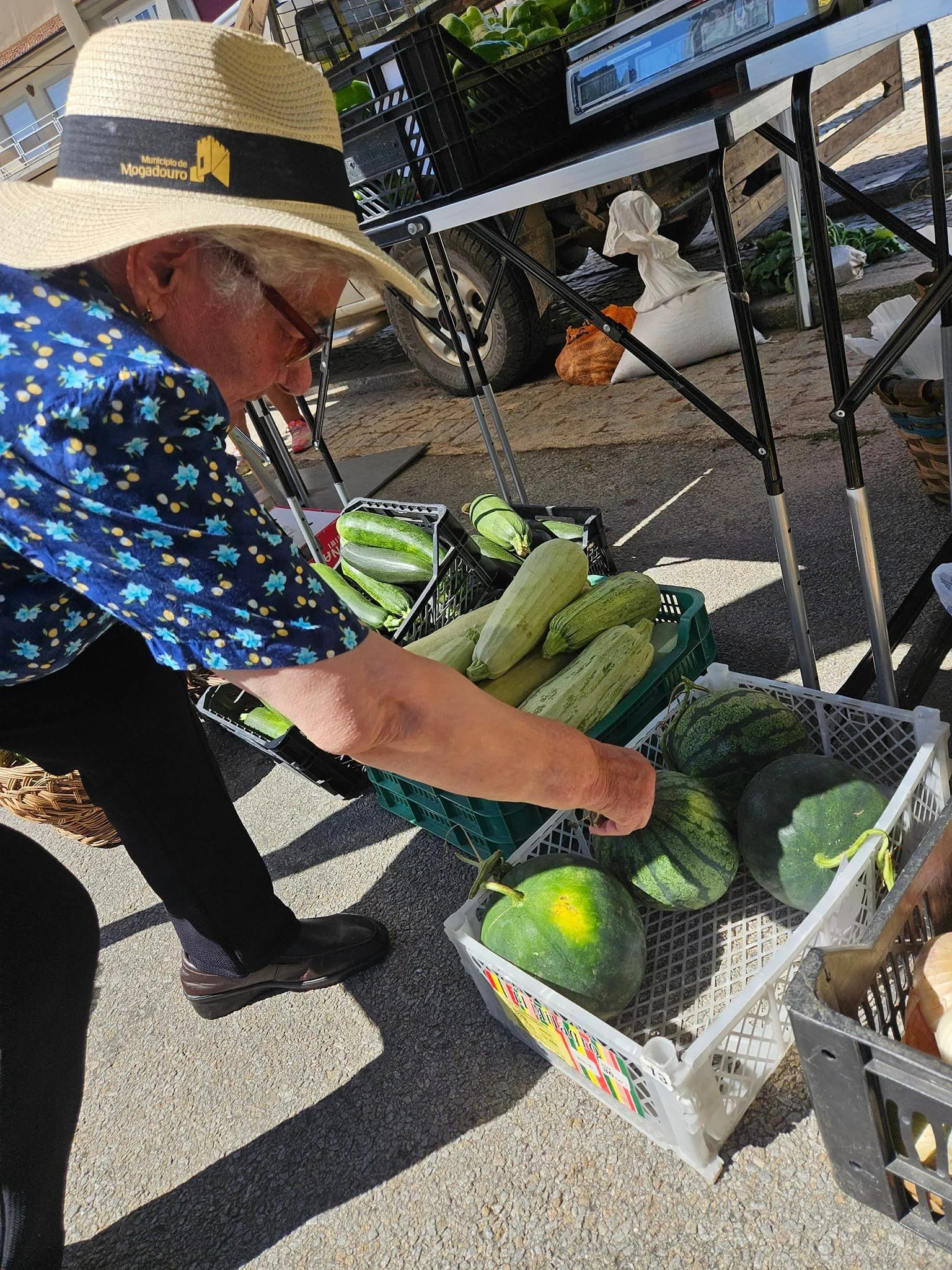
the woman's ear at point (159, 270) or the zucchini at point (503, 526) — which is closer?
the woman's ear at point (159, 270)

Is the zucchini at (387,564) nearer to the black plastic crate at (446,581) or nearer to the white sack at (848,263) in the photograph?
the black plastic crate at (446,581)

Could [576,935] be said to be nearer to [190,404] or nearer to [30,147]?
[190,404]

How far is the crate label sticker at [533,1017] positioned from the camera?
1719 mm

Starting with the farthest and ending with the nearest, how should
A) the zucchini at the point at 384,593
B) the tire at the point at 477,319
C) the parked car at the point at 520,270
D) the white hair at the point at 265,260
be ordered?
the tire at the point at 477,319
the parked car at the point at 520,270
the zucchini at the point at 384,593
the white hair at the point at 265,260

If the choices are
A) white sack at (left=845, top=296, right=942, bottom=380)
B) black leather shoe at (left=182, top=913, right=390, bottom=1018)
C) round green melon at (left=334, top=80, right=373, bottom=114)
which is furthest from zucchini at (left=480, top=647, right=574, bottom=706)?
round green melon at (left=334, top=80, right=373, bottom=114)

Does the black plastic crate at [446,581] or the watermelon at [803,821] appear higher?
the black plastic crate at [446,581]

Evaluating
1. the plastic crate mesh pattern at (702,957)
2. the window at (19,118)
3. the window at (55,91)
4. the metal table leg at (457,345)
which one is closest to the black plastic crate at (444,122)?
the metal table leg at (457,345)

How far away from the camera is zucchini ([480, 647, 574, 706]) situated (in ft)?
8.21

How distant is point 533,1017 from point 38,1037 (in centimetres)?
105

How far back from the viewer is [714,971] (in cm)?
191

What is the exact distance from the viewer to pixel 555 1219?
5.46ft

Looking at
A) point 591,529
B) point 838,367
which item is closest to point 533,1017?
point 838,367

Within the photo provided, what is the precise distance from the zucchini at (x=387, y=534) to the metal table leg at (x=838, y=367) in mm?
1406

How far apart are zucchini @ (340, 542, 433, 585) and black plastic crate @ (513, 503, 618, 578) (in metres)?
0.63
